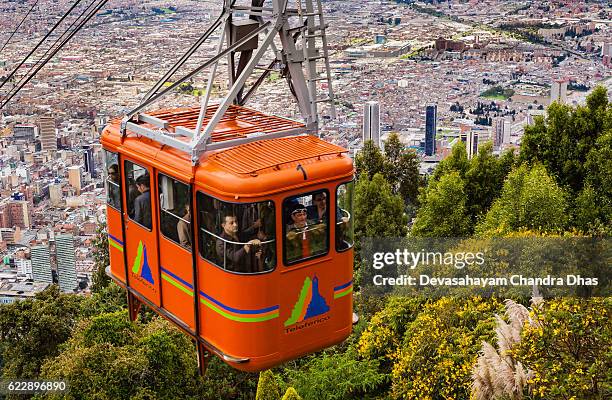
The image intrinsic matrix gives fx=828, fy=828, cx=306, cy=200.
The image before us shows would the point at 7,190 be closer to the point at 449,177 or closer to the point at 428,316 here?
the point at 449,177

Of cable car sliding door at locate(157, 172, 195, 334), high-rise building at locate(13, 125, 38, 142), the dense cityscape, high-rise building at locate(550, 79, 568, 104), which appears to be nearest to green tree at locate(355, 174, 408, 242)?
the dense cityscape

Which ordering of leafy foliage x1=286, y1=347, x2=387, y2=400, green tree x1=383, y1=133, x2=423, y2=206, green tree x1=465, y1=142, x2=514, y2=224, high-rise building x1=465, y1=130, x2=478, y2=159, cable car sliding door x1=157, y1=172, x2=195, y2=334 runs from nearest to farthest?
cable car sliding door x1=157, y1=172, x2=195, y2=334 → leafy foliage x1=286, y1=347, x2=387, y2=400 → green tree x1=465, y1=142, x2=514, y2=224 → green tree x1=383, y1=133, x2=423, y2=206 → high-rise building x1=465, y1=130, x2=478, y2=159

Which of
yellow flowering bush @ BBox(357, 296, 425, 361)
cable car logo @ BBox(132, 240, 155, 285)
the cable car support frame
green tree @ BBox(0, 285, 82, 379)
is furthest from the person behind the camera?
green tree @ BBox(0, 285, 82, 379)

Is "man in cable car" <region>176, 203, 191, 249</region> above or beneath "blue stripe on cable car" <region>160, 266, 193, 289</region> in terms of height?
above

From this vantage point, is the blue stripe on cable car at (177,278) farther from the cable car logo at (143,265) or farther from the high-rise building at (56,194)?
the high-rise building at (56,194)

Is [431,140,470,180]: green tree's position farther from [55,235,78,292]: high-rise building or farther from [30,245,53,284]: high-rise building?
[30,245,53,284]: high-rise building

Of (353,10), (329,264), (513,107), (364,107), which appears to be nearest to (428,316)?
(329,264)

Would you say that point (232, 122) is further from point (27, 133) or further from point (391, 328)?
point (27, 133)
